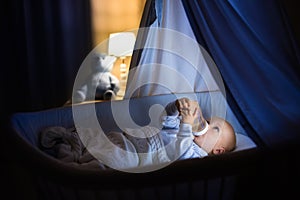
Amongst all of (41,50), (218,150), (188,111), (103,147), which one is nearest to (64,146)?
(103,147)

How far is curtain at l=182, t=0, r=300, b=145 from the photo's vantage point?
1.51 metres

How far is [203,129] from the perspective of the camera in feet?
6.19

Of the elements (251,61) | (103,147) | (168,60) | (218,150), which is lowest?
(218,150)

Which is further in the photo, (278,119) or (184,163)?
(278,119)

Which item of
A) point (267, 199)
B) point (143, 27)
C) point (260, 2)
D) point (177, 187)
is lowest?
point (267, 199)

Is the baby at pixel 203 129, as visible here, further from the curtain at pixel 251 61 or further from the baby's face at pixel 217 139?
the curtain at pixel 251 61

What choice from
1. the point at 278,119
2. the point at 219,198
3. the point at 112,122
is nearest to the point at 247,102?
the point at 278,119

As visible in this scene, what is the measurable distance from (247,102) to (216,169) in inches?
13.3

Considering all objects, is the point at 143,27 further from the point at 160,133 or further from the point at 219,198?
the point at 219,198

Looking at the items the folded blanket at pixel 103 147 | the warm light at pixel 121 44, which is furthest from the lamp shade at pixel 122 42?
the folded blanket at pixel 103 147

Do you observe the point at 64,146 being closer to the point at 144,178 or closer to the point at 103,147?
the point at 103,147

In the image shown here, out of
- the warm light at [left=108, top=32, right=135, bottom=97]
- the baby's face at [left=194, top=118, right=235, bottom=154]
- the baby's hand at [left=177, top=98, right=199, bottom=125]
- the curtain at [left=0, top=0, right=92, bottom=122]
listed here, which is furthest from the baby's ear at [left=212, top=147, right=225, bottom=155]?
the curtain at [left=0, top=0, right=92, bottom=122]

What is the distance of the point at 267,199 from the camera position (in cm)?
152

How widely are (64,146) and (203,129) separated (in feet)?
2.32
